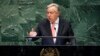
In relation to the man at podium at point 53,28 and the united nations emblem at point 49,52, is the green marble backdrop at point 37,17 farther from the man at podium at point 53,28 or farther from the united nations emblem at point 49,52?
the united nations emblem at point 49,52

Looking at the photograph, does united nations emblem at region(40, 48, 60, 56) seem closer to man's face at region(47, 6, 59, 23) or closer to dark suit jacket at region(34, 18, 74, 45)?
dark suit jacket at region(34, 18, 74, 45)

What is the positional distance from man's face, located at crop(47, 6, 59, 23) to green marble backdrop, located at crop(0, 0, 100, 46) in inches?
4.2

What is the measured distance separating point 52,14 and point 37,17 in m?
0.29

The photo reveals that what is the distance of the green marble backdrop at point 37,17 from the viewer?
475 cm

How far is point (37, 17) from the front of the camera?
4820 mm

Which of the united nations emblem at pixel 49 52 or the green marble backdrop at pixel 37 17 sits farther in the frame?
the green marble backdrop at pixel 37 17

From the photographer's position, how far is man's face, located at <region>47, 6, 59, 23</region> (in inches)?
181

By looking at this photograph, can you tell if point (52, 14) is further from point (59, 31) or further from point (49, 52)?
point (49, 52)


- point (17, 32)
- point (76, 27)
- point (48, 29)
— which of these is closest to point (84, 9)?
point (76, 27)

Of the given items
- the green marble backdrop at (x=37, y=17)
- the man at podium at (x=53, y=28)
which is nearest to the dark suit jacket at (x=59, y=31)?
the man at podium at (x=53, y=28)

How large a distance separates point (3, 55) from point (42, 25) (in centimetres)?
59

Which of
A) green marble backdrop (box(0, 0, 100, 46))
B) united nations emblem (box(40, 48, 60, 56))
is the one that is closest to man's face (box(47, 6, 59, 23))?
green marble backdrop (box(0, 0, 100, 46))

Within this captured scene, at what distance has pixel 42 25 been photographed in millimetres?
4672

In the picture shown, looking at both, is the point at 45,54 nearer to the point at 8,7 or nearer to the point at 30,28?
the point at 30,28
